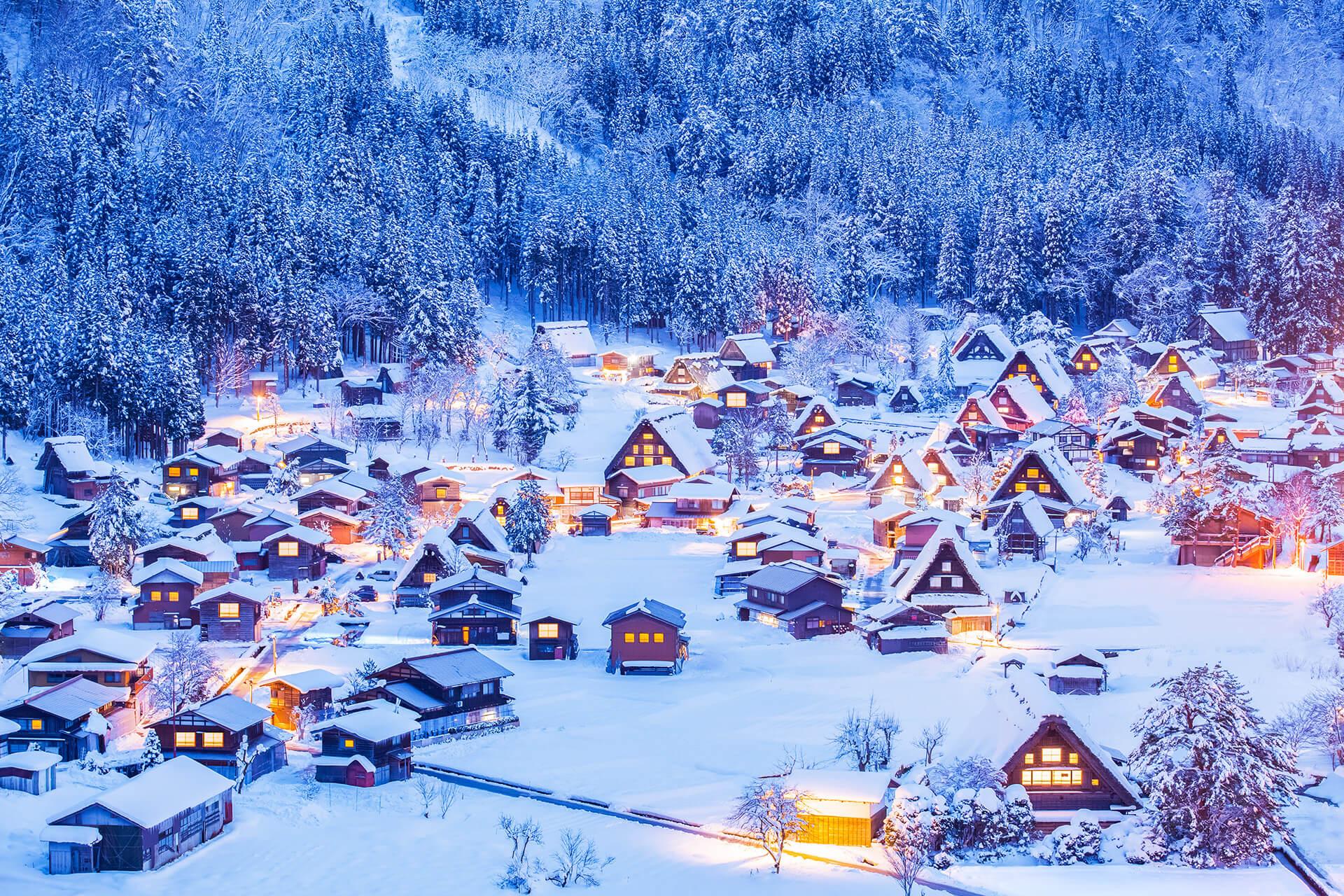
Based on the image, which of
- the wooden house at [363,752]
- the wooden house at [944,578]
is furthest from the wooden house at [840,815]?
the wooden house at [944,578]

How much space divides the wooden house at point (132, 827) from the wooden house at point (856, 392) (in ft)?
188

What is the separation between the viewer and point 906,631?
4581cm

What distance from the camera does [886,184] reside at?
106875 mm

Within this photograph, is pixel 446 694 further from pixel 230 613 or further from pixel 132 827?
pixel 230 613

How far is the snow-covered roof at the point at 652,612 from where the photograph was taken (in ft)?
145

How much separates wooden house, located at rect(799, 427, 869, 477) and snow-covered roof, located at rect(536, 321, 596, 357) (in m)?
22.8

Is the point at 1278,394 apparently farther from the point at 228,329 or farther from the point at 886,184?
the point at 228,329

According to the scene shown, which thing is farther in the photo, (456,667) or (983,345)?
(983,345)

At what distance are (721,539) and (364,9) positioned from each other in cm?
9717

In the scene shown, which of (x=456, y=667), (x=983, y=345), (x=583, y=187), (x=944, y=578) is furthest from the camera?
(x=583, y=187)

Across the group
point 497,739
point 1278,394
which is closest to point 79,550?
point 497,739

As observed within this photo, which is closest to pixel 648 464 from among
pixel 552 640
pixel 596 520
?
pixel 596 520

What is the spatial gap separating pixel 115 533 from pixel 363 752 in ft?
71.6

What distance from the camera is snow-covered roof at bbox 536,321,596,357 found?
3489 inches
